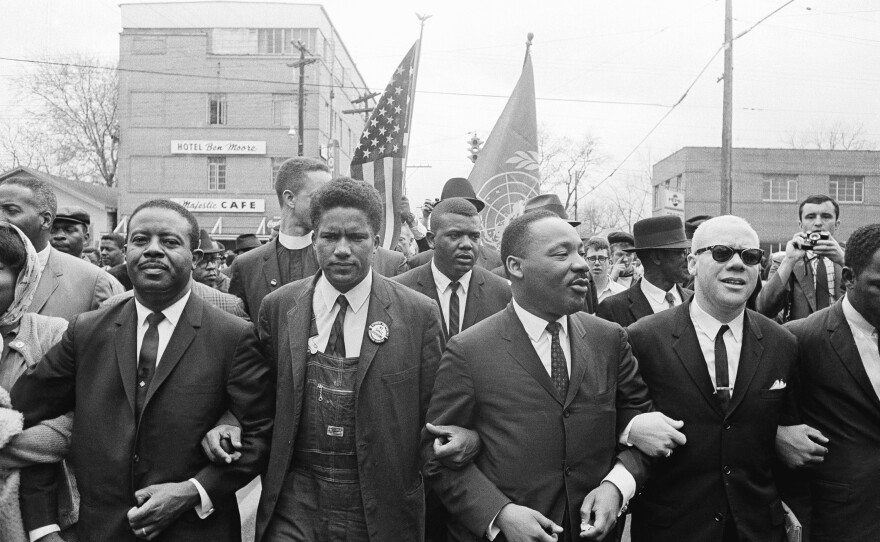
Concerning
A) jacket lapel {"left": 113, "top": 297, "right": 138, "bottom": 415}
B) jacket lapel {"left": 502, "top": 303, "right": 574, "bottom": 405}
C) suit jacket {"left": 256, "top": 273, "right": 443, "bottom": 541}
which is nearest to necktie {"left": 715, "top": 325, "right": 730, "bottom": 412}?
jacket lapel {"left": 502, "top": 303, "right": 574, "bottom": 405}

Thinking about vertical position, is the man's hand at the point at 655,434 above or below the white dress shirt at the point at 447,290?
below

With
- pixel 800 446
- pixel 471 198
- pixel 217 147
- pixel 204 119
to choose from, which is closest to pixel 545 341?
pixel 800 446

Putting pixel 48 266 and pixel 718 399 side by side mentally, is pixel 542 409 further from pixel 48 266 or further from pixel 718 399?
pixel 48 266

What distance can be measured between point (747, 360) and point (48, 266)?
4160mm

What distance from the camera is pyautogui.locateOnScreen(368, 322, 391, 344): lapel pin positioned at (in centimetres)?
367

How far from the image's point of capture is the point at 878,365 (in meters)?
3.78

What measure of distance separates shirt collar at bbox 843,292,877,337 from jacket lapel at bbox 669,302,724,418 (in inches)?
31.1

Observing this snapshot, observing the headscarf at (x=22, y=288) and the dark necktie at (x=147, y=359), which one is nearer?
the dark necktie at (x=147, y=359)

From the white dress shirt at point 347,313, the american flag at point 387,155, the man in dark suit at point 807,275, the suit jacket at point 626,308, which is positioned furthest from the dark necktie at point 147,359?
the american flag at point 387,155

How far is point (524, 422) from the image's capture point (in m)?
3.40

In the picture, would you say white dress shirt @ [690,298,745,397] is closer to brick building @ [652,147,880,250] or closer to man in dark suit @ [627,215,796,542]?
man in dark suit @ [627,215,796,542]

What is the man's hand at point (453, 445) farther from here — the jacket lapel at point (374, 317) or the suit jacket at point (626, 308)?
the suit jacket at point (626, 308)

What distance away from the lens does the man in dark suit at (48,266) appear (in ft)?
15.9

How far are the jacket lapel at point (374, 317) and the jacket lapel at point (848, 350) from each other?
2.17 meters
